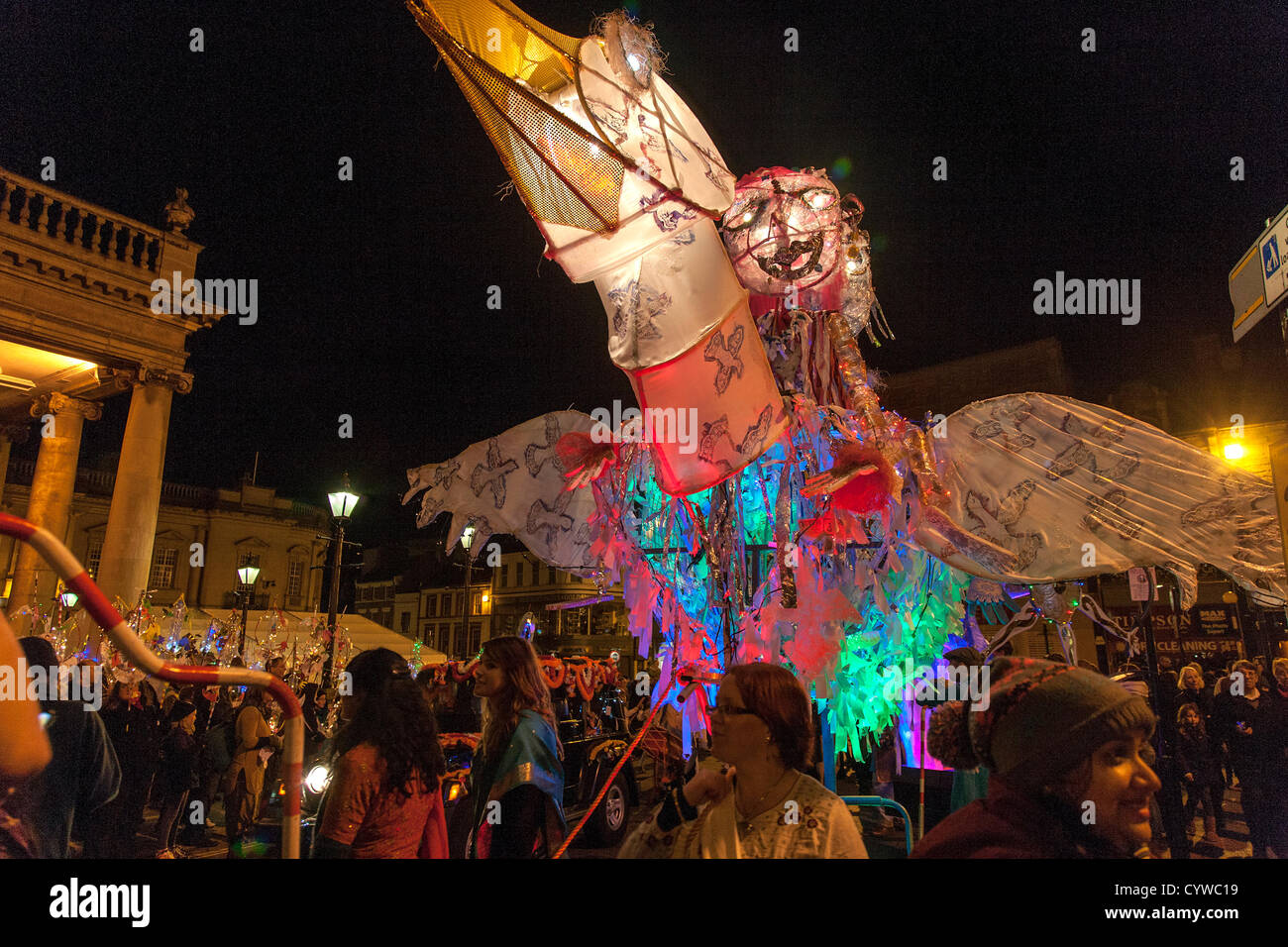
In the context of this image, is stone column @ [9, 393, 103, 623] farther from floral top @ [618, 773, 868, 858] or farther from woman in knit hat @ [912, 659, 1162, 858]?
woman in knit hat @ [912, 659, 1162, 858]

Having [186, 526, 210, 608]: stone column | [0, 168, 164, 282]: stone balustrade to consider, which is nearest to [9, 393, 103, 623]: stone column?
[0, 168, 164, 282]: stone balustrade

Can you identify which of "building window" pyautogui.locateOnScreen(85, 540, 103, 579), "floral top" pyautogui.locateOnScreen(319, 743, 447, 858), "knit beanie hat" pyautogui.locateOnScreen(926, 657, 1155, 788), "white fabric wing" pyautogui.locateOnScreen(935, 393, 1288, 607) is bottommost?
"floral top" pyautogui.locateOnScreen(319, 743, 447, 858)

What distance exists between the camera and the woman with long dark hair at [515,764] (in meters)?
3.46

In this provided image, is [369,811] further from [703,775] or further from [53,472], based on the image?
[53,472]

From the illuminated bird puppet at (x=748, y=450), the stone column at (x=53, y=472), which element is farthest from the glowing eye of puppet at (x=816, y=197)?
the stone column at (x=53, y=472)

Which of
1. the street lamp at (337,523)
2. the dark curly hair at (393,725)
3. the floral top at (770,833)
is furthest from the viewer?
the street lamp at (337,523)

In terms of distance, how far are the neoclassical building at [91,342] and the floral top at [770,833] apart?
1345 centimetres

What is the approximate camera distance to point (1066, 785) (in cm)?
183

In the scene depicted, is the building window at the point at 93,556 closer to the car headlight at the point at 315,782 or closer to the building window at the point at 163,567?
the building window at the point at 163,567

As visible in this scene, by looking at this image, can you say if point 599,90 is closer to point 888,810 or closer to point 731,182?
point 731,182

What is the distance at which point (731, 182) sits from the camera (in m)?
3.99

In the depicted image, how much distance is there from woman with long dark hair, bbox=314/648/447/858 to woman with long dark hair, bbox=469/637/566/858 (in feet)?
1.16

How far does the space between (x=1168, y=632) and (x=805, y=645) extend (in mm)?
23855

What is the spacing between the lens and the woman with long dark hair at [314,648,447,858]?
2764 mm
